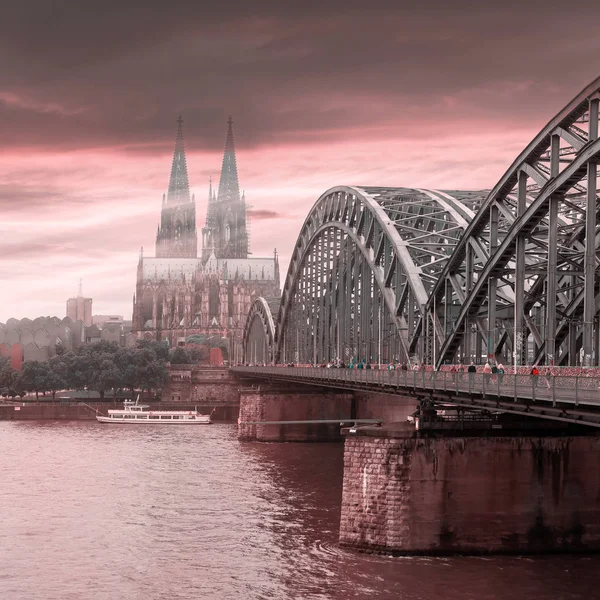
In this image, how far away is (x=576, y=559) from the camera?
136ft

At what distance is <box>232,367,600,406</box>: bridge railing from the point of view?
111 feet

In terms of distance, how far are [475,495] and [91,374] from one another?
396ft

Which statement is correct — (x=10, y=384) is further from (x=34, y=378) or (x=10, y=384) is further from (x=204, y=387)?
(x=204, y=387)

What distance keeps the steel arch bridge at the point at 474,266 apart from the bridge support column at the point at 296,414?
422 cm

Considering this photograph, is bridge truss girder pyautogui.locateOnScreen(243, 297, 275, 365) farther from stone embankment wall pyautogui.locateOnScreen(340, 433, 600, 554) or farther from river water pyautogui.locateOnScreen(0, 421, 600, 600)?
stone embankment wall pyautogui.locateOnScreen(340, 433, 600, 554)

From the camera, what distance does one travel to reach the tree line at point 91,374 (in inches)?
6053

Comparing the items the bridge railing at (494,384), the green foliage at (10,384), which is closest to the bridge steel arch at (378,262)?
the bridge railing at (494,384)

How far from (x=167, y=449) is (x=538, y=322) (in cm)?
3264

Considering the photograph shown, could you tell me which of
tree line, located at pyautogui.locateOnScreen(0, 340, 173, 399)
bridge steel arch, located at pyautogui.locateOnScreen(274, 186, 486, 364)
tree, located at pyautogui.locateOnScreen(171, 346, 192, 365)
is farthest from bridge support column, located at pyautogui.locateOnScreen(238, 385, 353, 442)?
tree, located at pyautogui.locateOnScreen(171, 346, 192, 365)

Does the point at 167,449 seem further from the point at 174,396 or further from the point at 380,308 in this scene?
the point at 174,396

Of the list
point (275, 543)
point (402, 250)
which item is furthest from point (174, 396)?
point (275, 543)

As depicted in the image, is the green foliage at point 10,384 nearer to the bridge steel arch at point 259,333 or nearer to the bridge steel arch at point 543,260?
the bridge steel arch at point 259,333

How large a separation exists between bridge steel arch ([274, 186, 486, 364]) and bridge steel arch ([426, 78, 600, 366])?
590 cm

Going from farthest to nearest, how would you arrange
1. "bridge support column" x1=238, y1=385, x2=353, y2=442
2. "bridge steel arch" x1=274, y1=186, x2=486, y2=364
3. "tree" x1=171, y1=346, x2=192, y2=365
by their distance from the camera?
1. "tree" x1=171, y1=346, x2=192, y2=365
2. "bridge support column" x1=238, y1=385, x2=353, y2=442
3. "bridge steel arch" x1=274, y1=186, x2=486, y2=364
